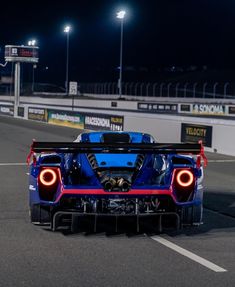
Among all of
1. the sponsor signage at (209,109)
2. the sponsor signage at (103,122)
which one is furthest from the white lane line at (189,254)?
the sponsor signage at (209,109)

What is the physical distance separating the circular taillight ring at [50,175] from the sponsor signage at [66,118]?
25.8 m

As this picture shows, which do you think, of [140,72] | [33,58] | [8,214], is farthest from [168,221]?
[140,72]

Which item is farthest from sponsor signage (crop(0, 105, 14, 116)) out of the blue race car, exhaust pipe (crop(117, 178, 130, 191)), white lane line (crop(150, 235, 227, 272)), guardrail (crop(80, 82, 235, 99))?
exhaust pipe (crop(117, 178, 130, 191))

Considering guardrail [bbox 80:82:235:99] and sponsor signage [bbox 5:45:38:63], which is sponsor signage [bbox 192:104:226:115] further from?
sponsor signage [bbox 5:45:38:63]

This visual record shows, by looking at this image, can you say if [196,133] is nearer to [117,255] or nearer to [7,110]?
[117,255]

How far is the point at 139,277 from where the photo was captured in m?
5.93

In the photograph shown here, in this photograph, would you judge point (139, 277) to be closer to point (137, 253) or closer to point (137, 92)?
point (137, 253)

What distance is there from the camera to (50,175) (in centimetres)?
741

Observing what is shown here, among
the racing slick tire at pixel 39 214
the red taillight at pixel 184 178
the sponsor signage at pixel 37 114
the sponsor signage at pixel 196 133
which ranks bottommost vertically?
the racing slick tire at pixel 39 214

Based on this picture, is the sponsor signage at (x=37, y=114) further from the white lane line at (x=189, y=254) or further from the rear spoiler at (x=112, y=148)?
the white lane line at (x=189, y=254)

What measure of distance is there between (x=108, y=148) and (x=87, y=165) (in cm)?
37

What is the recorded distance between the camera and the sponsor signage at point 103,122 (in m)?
28.8

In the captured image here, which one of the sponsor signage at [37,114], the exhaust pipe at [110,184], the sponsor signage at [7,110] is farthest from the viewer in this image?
the sponsor signage at [7,110]

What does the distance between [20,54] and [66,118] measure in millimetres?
28688
